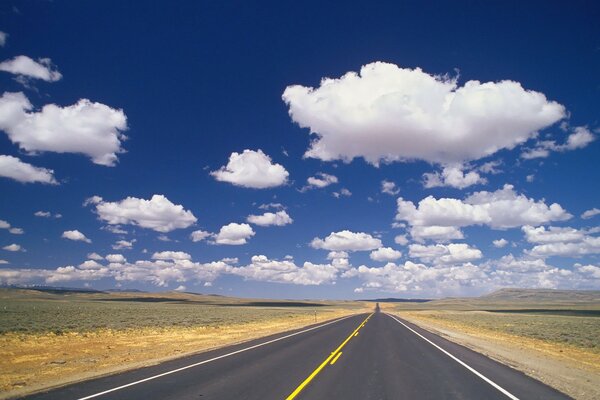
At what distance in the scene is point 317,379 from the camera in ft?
38.5

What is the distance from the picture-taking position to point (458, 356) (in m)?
17.8

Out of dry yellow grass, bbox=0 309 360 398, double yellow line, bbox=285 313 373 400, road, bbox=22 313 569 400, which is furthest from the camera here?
dry yellow grass, bbox=0 309 360 398

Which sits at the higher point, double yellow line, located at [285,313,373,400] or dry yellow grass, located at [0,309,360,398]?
double yellow line, located at [285,313,373,400]

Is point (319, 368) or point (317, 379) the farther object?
point (319, 368)

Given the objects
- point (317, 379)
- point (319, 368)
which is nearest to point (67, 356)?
point (319, 368)

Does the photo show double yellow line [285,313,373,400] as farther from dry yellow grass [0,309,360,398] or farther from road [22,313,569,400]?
dry yellow grass [0,309,360,398]

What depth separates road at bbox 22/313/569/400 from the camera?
10.0 meters

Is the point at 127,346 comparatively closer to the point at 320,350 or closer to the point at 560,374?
the point at 320,350

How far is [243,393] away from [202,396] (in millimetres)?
975

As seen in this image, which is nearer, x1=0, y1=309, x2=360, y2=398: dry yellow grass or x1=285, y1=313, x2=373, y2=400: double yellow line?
x1=285, y1=313, x2=373, y2=400: double yellow line

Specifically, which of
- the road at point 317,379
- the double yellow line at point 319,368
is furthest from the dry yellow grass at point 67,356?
the double yellow line at point 319,368

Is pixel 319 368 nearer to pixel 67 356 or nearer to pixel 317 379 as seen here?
pixel 317 379

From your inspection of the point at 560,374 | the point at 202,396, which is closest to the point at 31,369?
the point at 202,396

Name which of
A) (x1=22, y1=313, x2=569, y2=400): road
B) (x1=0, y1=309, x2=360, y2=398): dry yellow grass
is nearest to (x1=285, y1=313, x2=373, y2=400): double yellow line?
(x1=22, y1=313, x2=569, y2=400): road
